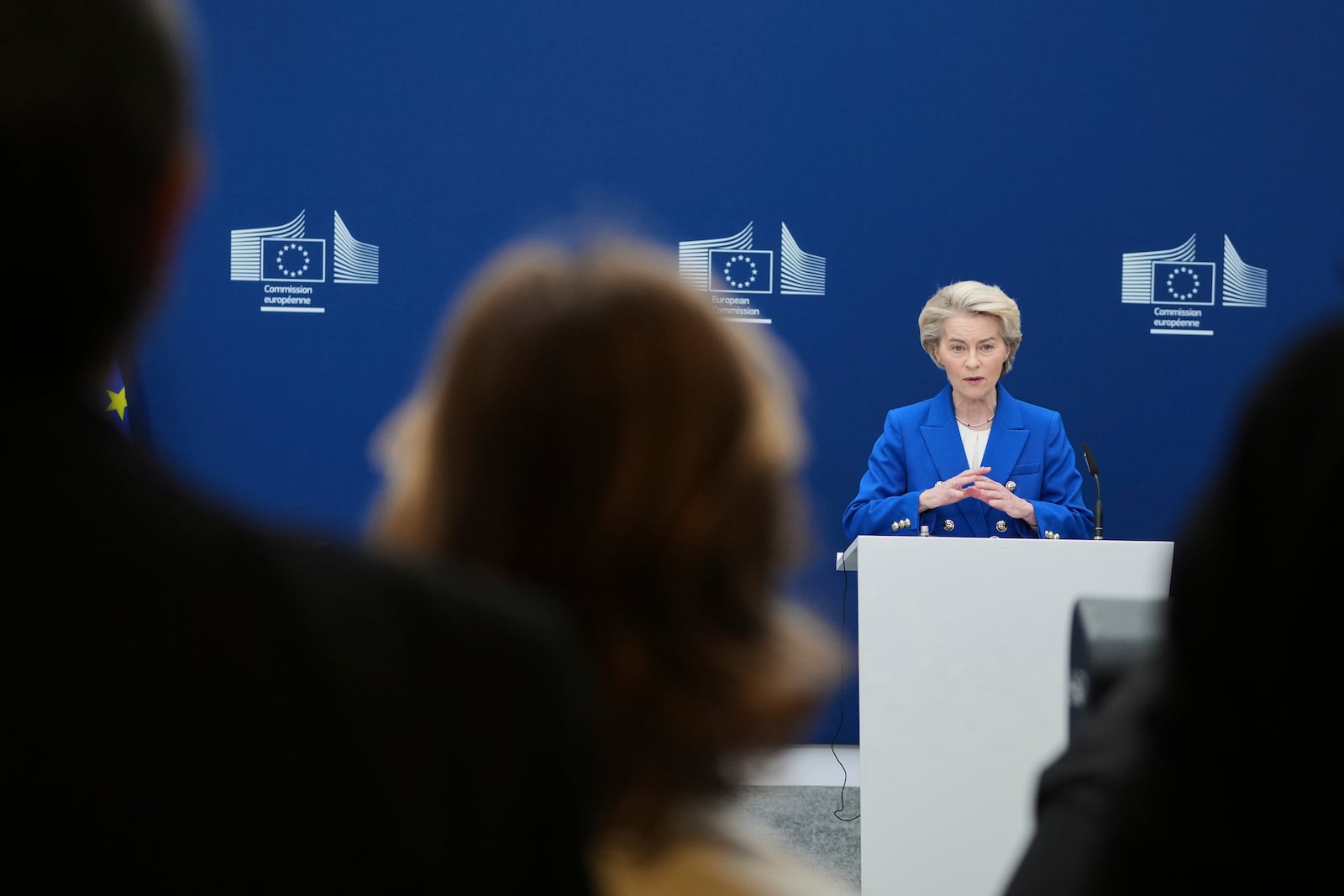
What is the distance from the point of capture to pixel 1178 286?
5754 mm

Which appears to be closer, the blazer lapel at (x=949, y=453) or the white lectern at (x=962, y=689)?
the white lectern at (x=962, y=689)

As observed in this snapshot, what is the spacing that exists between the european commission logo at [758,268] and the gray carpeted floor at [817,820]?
199 cm

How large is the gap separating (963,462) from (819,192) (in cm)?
171

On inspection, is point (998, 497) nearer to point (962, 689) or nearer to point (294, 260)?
point (962, 689)

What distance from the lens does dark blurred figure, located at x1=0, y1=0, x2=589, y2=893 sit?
1.69 feet

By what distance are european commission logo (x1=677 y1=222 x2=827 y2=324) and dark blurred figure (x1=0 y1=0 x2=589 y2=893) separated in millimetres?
5304

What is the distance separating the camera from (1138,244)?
577 cm

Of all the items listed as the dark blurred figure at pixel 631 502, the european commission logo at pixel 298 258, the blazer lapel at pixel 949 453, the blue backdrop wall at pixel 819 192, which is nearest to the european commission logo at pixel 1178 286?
the blue backdrop wall at pixel 819 192

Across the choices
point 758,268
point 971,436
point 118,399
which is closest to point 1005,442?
point 971,436

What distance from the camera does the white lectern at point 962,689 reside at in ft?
10.5

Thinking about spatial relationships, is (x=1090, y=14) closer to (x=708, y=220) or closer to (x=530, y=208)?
(x=708, y=220)

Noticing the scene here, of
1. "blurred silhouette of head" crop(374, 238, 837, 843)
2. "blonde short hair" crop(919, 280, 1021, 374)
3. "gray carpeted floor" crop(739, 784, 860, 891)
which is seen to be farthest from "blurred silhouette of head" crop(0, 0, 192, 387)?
"blonde short hair" crop(919, 280, 1021, 374)

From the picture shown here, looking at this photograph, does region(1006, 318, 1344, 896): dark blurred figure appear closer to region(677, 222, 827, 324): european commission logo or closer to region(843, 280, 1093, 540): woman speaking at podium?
region(843, 280, 1093, 540): woman speaking at podium

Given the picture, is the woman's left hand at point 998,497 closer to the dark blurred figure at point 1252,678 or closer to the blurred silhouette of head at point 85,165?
the dark blurred figure at point 1252,678
